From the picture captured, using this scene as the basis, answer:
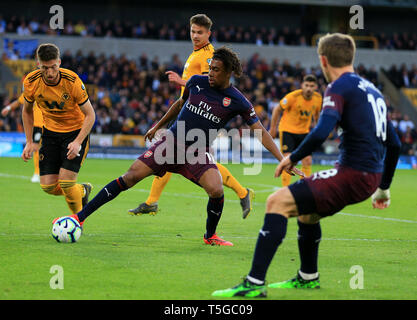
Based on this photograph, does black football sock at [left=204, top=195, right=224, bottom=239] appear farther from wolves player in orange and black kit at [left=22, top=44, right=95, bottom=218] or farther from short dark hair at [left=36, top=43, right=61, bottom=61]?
short dark hair at [left=36, top=43, right=61, bottom=61]

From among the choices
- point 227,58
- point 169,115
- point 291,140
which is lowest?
point 291,140

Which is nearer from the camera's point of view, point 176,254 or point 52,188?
point 176,254

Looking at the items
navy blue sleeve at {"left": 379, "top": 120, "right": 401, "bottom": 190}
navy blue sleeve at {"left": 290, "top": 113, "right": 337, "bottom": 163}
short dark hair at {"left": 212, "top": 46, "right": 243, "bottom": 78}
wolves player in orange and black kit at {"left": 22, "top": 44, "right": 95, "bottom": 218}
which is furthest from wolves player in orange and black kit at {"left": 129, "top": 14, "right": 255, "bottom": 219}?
navy blue sleeve at {"left": 290, "top": 113, "right": 337, "bottom": 163}

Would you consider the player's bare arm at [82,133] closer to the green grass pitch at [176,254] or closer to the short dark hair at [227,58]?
the green grass pitch at [176,254]

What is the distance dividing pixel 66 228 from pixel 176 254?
131 centimetres

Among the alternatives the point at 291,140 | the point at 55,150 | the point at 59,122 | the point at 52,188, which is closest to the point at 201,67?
the point at 59,122

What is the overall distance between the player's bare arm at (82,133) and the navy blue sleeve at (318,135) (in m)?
3.71

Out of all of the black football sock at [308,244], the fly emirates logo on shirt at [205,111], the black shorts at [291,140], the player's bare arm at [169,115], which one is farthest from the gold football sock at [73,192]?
the black shorts at [291,140]

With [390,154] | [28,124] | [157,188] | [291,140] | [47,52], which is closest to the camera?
[390,154]

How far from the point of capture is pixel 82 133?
8.72 metres

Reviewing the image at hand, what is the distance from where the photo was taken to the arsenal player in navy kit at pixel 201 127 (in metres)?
7.99

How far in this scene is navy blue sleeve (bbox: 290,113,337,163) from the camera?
539cm

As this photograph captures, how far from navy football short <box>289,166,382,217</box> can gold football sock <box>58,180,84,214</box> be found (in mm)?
4199

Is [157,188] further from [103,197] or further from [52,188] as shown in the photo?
[103,197]
